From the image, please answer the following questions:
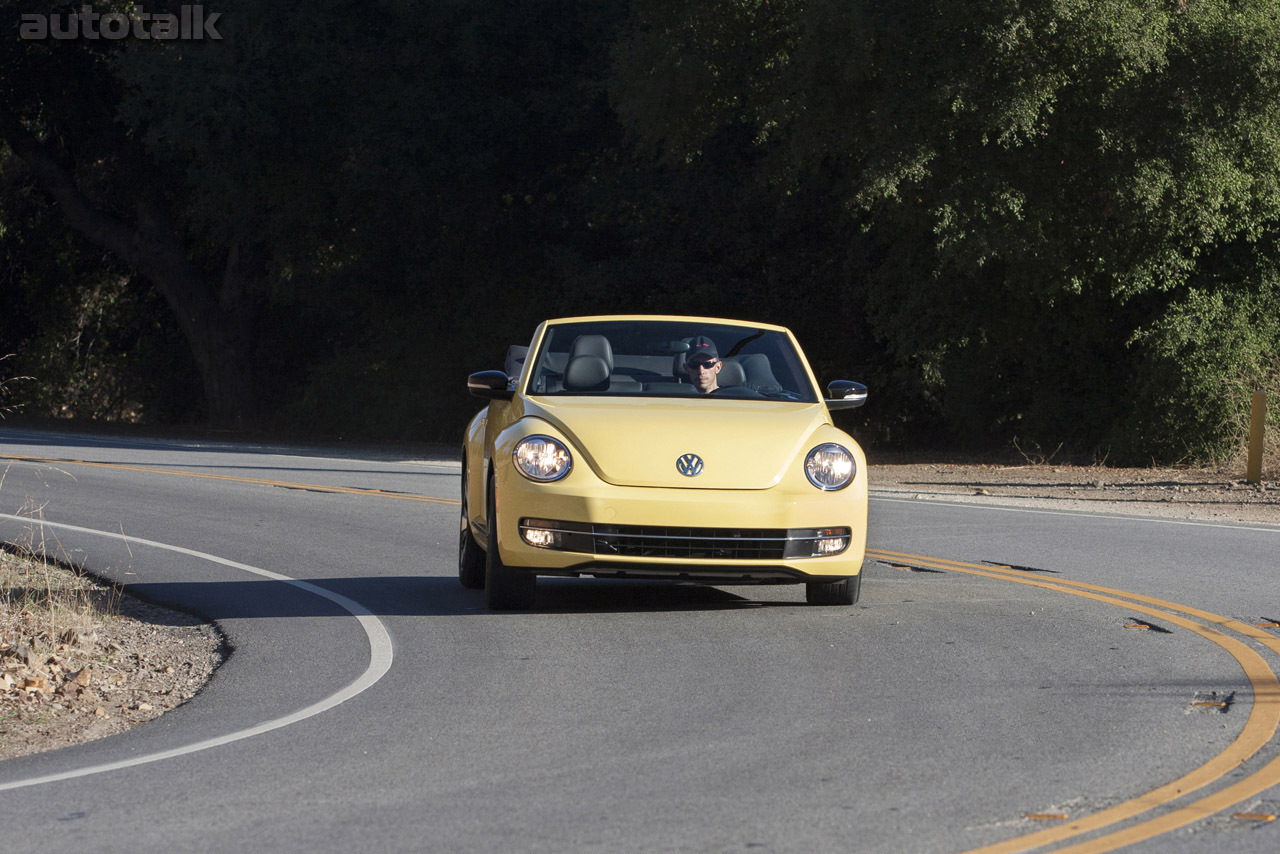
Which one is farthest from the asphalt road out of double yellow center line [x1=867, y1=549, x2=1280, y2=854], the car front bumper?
the car front bumper

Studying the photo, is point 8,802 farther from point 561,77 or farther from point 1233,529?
point 561,77

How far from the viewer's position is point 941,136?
23.1 m

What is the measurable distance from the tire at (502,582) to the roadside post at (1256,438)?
13592 mm

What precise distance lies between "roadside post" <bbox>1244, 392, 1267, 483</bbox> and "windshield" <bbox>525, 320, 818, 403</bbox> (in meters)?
11.8

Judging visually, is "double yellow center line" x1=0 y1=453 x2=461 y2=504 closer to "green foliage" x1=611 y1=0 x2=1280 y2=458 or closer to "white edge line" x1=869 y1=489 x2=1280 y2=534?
"white edge line" x1=869 y1=489 x2=1280 y2=534

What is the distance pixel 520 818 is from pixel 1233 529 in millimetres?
10987

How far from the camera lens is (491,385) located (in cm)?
970

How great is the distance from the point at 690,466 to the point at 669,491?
18 cm

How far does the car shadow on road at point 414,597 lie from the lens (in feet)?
31.8

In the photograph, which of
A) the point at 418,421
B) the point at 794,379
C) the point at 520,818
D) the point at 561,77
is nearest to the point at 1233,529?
the point at 794,379

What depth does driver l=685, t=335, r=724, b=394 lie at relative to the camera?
32.1ft

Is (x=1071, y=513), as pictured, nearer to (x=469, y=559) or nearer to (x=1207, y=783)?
(x=469, y=559)

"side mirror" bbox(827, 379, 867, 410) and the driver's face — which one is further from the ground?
the driver's face

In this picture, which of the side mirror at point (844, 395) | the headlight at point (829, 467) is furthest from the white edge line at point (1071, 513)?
the headlight at point (829, 467)
